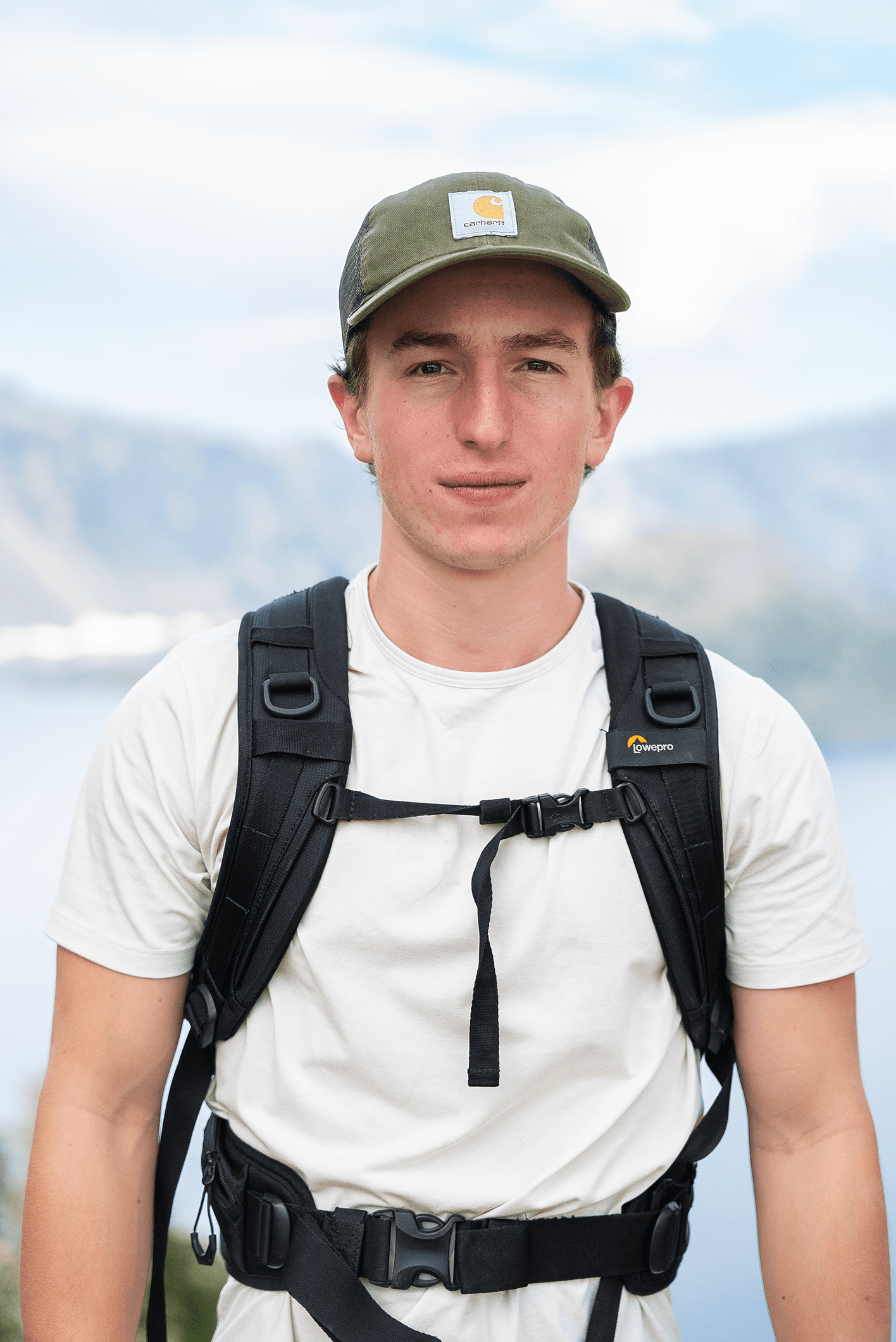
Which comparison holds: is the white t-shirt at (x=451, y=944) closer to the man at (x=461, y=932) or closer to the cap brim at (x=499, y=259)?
the man at (x=461, y=932)

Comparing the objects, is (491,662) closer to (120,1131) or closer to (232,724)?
(232,724)

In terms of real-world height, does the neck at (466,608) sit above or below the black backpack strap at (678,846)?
above

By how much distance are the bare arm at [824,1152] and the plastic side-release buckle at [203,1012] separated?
0.64m

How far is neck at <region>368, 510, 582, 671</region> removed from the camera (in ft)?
4.71

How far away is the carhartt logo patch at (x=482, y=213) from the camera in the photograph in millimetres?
1351

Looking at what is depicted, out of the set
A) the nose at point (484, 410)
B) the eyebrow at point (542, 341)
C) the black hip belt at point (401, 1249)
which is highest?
the eyebrow at point (542, 341)

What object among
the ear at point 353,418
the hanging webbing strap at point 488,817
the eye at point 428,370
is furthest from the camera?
the ear at point 353,418

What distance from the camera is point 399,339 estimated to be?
139cm

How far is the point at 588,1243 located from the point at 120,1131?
1.86 ft

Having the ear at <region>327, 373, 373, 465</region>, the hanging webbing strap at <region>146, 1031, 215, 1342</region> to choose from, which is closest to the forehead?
the ear at <region>327, 373, 373, 465</region>

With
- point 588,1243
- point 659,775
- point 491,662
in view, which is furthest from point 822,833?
point 588,1243

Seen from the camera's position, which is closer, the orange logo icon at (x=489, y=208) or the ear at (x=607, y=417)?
the orange logo icon at (x=489, y=208)

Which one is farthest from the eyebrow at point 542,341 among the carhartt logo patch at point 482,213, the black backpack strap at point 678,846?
the black backpack strap at point 678,846

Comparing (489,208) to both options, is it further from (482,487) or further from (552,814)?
(552,814)
